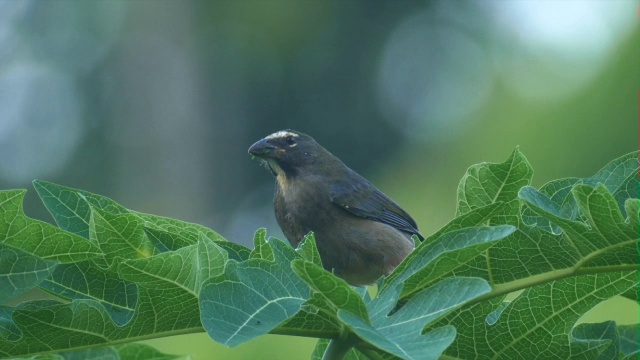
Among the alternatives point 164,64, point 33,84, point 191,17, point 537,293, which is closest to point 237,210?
point 164,64

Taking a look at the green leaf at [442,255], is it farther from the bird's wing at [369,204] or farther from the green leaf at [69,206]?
the bird's wing at [369,204]

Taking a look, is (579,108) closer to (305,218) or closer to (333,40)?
(305,218)

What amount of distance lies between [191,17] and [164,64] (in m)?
5.90

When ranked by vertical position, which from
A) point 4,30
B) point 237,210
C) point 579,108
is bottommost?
point 237,210

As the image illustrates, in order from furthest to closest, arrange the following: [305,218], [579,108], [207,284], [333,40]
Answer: [333,40], [579,108], [305,218], [207,284]

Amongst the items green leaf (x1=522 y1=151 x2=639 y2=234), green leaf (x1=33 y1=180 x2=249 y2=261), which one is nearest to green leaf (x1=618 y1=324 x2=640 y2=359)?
green leaf (x1=522 y1=151 x2=639 y2=234)

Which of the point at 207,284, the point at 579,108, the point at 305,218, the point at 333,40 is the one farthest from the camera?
the point at 333,40

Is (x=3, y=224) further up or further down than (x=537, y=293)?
further up

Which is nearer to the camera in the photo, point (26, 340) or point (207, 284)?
point (207, 284)

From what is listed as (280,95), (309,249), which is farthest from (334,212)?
(280,95)

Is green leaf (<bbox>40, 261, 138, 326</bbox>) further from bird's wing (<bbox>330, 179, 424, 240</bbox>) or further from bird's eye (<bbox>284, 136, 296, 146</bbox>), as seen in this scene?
bird's eye (<bbox>284, 136, 296, 146</bbox>)

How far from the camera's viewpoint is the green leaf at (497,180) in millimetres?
1379

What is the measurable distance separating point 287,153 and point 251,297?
9.53 ft

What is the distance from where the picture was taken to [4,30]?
80.4ft
